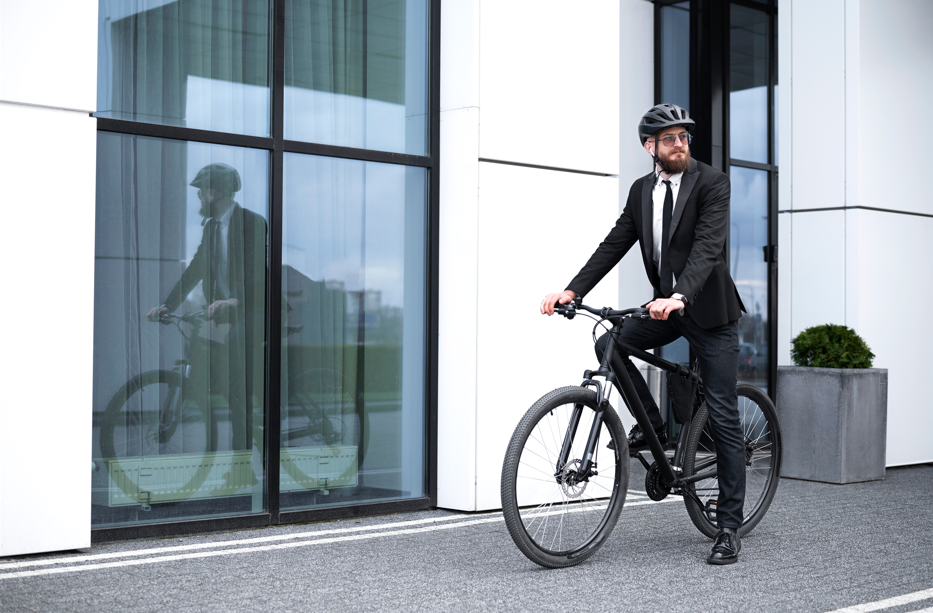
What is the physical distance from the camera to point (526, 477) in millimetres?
4457

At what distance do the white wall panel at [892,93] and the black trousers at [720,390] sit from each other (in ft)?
13.9

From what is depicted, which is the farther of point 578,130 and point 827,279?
point 827,279

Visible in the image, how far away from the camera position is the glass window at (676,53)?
11.0 metres

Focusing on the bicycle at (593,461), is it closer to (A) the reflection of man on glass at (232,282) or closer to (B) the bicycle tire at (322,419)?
(B) the bicycle tire at (322,419)

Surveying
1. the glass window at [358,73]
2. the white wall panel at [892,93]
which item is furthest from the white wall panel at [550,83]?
the white wall panel at [892,93]

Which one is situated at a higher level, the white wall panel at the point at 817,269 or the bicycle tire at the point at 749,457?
the white wall panel at the point at 817,269

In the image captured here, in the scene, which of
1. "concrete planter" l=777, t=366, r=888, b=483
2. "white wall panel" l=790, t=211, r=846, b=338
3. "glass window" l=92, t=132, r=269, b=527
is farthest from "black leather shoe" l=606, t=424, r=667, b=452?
"white wall panel" l=790, t=211, r=846, b=338

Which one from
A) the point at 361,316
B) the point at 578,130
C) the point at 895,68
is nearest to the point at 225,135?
the point at 361,316

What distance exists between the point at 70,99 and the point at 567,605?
338 cm

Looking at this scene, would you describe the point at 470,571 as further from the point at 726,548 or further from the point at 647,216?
the point at 647,216

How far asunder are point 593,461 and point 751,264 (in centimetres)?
729

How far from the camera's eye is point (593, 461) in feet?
15.3

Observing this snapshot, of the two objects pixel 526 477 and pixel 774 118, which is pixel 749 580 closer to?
pixel 526 477

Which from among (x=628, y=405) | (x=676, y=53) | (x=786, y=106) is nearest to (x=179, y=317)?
(x=628, y=405)
